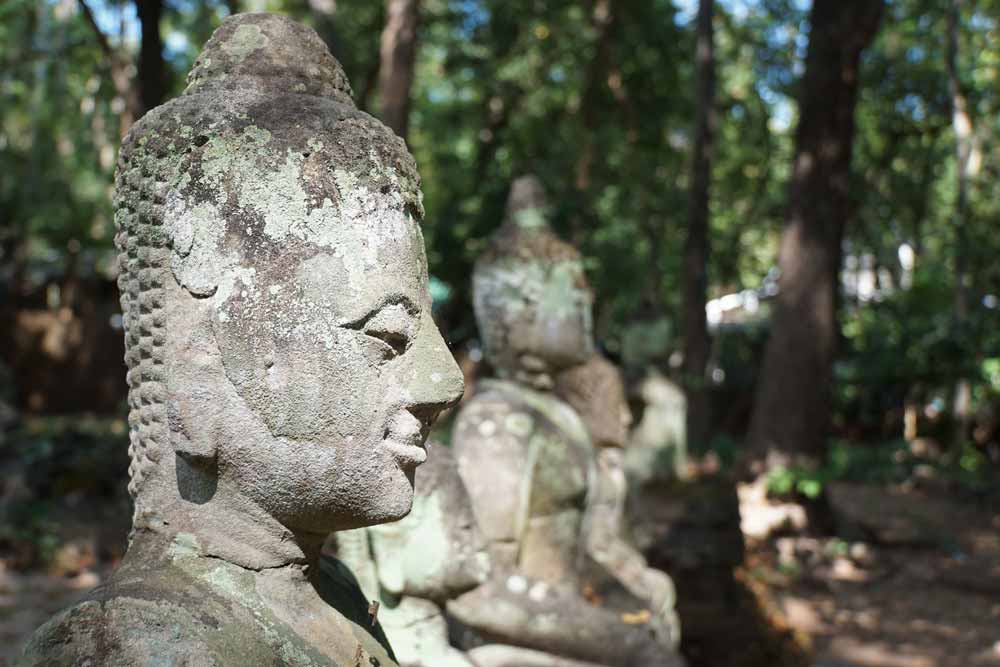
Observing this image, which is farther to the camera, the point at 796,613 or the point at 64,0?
the point at 64,0

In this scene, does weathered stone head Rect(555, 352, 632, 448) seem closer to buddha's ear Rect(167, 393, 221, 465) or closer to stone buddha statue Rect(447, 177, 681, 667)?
stone buddha statue Rect(447, 177, 681, 667)

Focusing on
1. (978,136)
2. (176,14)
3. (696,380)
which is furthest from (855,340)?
(176,14)

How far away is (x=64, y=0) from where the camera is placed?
2011 cm

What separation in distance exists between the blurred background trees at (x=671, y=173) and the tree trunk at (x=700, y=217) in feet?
0.12

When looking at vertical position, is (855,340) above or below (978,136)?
below

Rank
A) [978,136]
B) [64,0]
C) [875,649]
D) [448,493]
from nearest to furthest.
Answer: [448,493], [875,649], [978,136], [64,0]

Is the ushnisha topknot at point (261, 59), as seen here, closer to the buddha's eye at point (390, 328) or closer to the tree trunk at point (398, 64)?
the buddha's eye at point (390, 328)

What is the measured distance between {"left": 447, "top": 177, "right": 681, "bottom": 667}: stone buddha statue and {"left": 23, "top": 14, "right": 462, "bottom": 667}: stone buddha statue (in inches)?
67.4

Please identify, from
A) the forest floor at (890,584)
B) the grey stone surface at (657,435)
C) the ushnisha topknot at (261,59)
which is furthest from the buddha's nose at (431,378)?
the grey stone surface at (657,435)

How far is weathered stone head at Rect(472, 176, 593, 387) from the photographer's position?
14.0 ft

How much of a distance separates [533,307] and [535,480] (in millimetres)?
705

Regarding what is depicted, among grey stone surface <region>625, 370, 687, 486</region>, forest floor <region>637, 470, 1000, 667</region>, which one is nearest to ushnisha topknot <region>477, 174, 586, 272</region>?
forest floor <region>637, 470, 1000, 667</region>

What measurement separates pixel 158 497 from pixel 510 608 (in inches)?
82.8

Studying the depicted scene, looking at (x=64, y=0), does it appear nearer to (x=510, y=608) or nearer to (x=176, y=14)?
(x=176, y=14)
